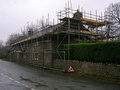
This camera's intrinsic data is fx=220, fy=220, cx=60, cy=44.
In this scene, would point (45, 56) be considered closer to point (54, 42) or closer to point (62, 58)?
point (54, 42)

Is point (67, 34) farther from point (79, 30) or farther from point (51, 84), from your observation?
point (51, 84)

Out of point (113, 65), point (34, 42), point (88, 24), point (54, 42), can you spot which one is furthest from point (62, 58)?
point (34, 42)

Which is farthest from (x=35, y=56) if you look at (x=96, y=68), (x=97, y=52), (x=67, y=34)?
(x=96, y=68)

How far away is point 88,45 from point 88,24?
35.0ft

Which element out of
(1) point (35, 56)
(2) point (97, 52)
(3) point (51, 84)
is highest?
(2) point (97, 52)

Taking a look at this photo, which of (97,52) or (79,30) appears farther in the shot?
(79,30)

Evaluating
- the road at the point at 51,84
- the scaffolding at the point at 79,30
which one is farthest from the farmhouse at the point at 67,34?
the road at the point at 51,84

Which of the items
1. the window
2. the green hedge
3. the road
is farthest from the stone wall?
the window

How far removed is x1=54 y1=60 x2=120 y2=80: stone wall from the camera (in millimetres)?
19769

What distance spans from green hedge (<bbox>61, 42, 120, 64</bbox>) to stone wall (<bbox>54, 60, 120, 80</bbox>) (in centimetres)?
57

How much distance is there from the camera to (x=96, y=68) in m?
22.0

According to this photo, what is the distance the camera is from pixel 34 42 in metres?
41.0

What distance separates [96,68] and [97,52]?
1686 millimetres

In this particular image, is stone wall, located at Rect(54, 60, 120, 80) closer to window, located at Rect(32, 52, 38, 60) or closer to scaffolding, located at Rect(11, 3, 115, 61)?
scaffolding, located at Rect(11, 3, 115, 61)
